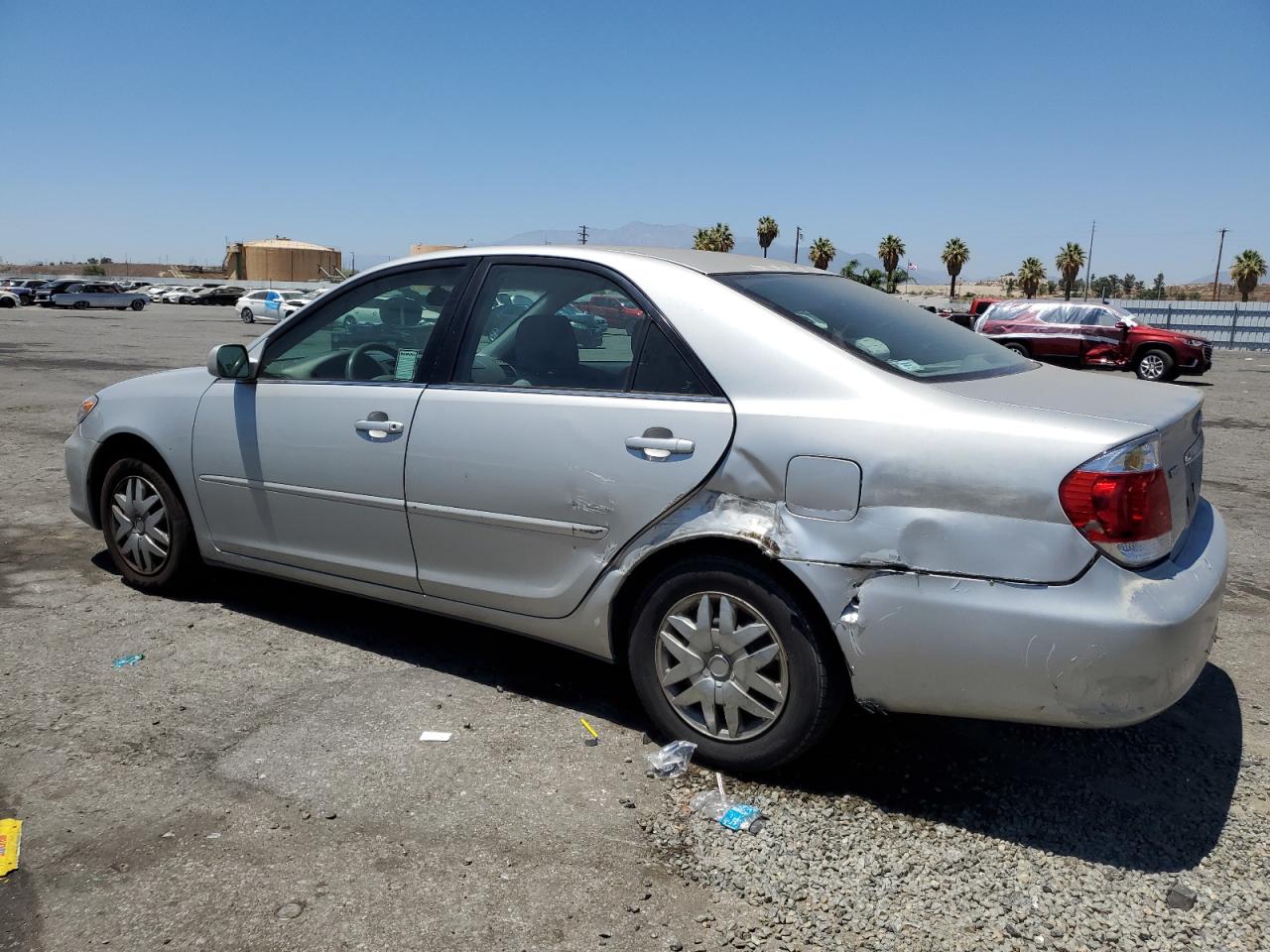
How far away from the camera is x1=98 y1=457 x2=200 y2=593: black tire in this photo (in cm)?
463

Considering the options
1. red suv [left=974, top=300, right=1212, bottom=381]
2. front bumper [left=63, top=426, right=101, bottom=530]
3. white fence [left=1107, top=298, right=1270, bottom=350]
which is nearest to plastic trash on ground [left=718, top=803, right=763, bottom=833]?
front bumper [left=63, top=426, right=101, bottom=530]

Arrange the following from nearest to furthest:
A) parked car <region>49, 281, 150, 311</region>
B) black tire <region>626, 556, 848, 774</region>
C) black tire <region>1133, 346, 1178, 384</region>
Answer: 1. black tire <region>626, 556, 848, 774</region>
2. black tire <region>1133, 346, 1178, 384</region>
3. parked car <region>49, 281, 150, 311</region>

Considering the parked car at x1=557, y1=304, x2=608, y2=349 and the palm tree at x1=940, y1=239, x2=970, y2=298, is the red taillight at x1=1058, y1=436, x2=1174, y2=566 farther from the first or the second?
the palm tree at x1=940, y1=239, x2=970, y2=298

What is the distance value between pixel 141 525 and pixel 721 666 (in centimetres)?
313

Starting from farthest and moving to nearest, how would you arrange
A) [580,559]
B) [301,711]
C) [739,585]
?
[301,711]
[580,559]
[739,585]

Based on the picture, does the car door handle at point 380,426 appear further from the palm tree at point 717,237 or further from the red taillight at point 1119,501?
the palm tree at point 717,237

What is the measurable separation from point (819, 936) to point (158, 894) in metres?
1.70

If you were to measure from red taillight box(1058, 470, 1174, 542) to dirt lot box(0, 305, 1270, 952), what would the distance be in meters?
0.94

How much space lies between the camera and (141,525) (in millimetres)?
4777

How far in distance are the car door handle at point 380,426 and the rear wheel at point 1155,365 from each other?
67.8 ft

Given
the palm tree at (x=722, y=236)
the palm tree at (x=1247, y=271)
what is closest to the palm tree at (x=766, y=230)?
the palm tree at (x=722, y=236)

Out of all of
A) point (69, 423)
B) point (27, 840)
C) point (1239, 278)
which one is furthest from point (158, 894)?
point (1239, 278)

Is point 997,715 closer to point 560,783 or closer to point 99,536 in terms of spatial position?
point 560,783

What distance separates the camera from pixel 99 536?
19.6 ft
